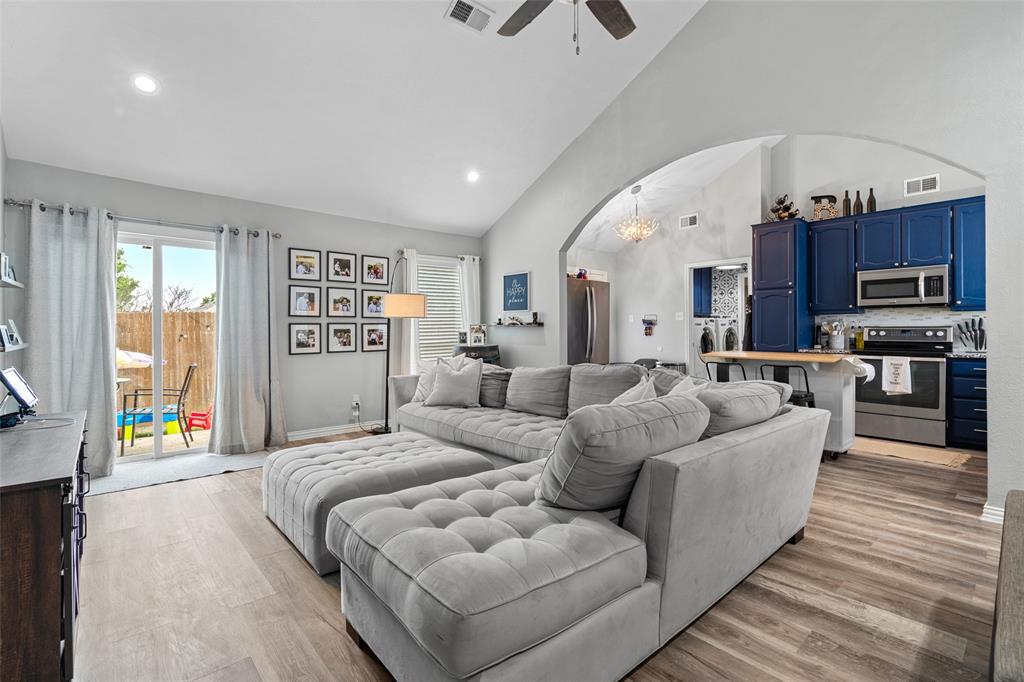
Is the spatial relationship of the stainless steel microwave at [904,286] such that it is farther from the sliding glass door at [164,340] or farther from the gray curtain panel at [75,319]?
the gray curtain panel at [75,319]

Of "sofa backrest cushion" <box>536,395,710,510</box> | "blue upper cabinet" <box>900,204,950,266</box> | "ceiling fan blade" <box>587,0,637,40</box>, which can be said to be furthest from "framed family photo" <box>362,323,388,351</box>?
"blue upper cabinet" <box>900,204,950,266</box>

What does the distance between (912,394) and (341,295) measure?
6.06 metres

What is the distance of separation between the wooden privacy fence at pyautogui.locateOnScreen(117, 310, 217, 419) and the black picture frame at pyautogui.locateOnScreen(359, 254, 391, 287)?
5.11 feet

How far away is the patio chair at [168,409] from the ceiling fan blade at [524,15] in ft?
13.2

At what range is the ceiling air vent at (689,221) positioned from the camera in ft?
24.5

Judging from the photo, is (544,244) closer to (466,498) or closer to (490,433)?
(490,433)

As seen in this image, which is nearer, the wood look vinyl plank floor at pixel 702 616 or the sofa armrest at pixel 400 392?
the wood look vinyl plank floor at pixel 702 616

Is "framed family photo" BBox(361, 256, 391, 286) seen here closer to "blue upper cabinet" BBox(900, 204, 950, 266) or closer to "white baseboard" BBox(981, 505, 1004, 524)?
"white baseboard" BBox(981, 505, 1004, 524)

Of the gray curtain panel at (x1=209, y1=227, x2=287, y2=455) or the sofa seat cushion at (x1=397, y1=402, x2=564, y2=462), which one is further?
the gray curtain panel at (x1=209, y1=227, x2=287, y2=455)

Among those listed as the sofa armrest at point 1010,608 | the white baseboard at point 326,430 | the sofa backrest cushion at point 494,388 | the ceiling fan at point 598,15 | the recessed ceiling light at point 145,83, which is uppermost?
the ceiling fan at point 598,15

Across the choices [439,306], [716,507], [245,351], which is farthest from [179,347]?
[716,507]

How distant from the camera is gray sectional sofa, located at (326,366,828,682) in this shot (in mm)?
1253

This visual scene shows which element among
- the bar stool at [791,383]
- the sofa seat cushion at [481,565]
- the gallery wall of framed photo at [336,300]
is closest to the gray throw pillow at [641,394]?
the sofa seat cushion at [481,565]

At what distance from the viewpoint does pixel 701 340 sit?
7574 millimetres
